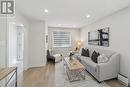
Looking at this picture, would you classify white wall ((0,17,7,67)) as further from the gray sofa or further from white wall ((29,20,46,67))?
the gray sofa

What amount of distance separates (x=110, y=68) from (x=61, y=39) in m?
4.82

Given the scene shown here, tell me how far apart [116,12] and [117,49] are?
1378 millimetres

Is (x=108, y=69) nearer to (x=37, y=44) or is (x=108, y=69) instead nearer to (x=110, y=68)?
(x=110, y=68)

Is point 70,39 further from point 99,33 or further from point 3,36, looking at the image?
point 3,36

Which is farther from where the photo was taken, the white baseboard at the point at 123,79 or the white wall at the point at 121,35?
the white wall at the point at 121,35

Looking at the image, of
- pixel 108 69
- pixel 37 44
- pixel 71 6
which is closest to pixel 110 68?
pixel 108 69

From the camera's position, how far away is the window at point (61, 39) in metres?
7.23

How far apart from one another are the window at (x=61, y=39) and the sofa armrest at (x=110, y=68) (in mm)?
4590

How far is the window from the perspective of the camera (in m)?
7.23

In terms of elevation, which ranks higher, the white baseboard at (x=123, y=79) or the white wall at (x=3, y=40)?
the white wall at (x=3, y=40)

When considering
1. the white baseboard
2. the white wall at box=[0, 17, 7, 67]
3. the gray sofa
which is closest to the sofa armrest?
the gray sofa

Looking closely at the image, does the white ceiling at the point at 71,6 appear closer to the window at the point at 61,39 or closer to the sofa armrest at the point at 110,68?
the sofa armrest at the point at 110,68

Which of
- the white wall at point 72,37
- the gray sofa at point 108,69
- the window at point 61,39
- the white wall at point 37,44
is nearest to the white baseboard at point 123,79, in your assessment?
the gray sofa at point 108,69

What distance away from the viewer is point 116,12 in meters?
3.39
